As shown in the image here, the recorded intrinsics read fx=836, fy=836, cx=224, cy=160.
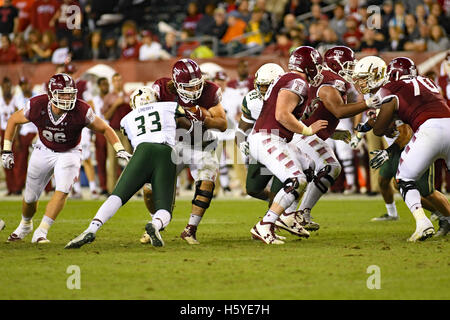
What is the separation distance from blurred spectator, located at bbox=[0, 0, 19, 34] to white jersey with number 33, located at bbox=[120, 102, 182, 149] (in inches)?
529

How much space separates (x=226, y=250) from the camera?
309 inches

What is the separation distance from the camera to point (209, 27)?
1914 centimetres

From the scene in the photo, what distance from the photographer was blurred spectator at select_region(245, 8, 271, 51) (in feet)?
59.8

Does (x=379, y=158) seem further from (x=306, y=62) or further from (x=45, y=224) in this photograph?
(x=45, y=224)

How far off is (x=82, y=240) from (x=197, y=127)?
5.59ft

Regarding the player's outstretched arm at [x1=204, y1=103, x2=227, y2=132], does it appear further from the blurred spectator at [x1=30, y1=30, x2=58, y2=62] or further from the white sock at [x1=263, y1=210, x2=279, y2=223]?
the blurred spectator at [x1=30, y1=30, x2=58, y2=62]

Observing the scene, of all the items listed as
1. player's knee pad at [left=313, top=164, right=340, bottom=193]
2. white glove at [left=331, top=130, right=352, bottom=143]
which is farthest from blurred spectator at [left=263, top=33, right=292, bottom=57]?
player's knee pad at [left=313, top=164, right=340, bottom=193]

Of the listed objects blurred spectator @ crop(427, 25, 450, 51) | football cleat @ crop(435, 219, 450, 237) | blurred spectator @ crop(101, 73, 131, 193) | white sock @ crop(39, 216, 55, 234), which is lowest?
football cleat @ crop(435, 219, 450, 237)

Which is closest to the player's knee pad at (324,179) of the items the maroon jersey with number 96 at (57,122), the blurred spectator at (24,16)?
the maroon jersey with number 96 at (57,122)

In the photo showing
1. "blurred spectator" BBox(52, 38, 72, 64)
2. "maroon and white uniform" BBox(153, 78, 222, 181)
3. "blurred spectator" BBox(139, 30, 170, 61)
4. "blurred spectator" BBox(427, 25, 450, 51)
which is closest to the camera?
"maroon and white uniform" BBox(153, 78, 222, 181)

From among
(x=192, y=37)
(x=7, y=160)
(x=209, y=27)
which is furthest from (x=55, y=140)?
(x=209, y=27)

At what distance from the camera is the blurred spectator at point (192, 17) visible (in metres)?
19.6

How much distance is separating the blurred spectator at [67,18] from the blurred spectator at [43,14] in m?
0.25

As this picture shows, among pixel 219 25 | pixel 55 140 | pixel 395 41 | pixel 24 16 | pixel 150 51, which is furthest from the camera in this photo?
pixel 24 16
